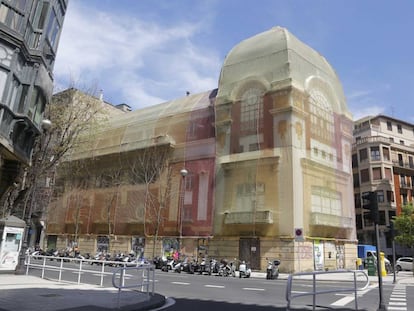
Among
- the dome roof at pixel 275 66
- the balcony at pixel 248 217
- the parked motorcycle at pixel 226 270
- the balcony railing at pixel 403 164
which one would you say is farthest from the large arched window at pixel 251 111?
the balcony railing at pixel 403 164

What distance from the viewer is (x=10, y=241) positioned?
15586 millimetres

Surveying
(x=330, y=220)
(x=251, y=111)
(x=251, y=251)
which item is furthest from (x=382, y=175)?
(x=251, y=251)

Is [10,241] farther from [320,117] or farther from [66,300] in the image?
[320,117]

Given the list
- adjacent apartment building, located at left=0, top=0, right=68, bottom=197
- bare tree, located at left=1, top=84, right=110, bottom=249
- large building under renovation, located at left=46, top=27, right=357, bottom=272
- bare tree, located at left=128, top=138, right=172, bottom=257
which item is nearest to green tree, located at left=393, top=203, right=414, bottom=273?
large building under renovation, located at left=46, top=27, right=357, bottom=272

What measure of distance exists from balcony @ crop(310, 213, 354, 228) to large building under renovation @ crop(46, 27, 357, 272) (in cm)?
10

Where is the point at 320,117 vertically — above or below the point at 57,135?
above

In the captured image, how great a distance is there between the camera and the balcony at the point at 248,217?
28.6m

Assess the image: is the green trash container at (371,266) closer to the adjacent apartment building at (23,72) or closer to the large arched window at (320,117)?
the large arched window at (320,117)

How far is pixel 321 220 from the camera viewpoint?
1158 inches

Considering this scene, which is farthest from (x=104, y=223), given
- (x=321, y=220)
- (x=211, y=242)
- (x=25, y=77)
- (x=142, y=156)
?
(x=25, y=77)

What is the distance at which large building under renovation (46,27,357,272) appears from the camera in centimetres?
2923

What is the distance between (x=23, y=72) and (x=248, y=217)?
1998 cm

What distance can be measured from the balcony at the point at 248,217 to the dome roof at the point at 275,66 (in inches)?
405

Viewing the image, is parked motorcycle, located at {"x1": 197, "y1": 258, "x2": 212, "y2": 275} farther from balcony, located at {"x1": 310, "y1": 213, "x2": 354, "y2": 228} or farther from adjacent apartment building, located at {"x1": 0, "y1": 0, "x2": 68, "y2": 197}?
adjacent apartment building, located at {"x1": 0, "y1": 0, "x2": 68, "y2": 197}
